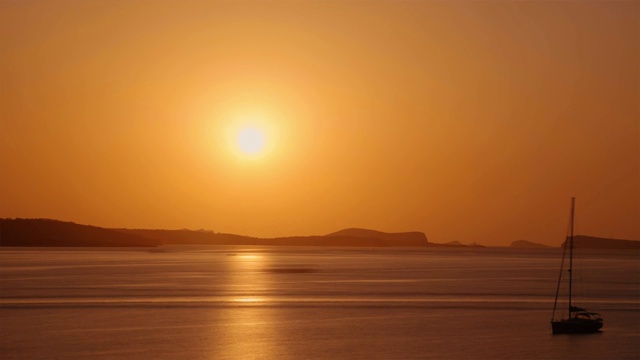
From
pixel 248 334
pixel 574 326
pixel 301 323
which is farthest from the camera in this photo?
pixel 301 323

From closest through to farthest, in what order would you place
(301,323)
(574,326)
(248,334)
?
(248,334)
(574,326)
(301,323)

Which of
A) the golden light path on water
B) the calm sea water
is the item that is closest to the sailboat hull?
the calm sea water

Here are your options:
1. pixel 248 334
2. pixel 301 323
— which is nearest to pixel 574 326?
pixel 301 323

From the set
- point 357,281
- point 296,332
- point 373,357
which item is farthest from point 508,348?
point 357,281

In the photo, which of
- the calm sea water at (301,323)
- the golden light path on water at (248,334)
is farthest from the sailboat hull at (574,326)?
the golden light path on water at (248,334)

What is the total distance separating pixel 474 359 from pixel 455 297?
124ft

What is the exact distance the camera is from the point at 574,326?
5309 cm

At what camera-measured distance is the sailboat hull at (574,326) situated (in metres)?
53.0

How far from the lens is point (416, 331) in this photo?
52.4 metres

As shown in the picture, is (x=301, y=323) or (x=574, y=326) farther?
(x=301, y=323)

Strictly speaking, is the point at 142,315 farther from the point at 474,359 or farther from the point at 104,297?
the point at 474,359

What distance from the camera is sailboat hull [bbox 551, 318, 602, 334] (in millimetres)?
53000

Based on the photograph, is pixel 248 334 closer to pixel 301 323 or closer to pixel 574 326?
pixel 301 323

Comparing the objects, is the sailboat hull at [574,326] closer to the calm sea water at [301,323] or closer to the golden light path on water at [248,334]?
the calm sea water at [301,323]
